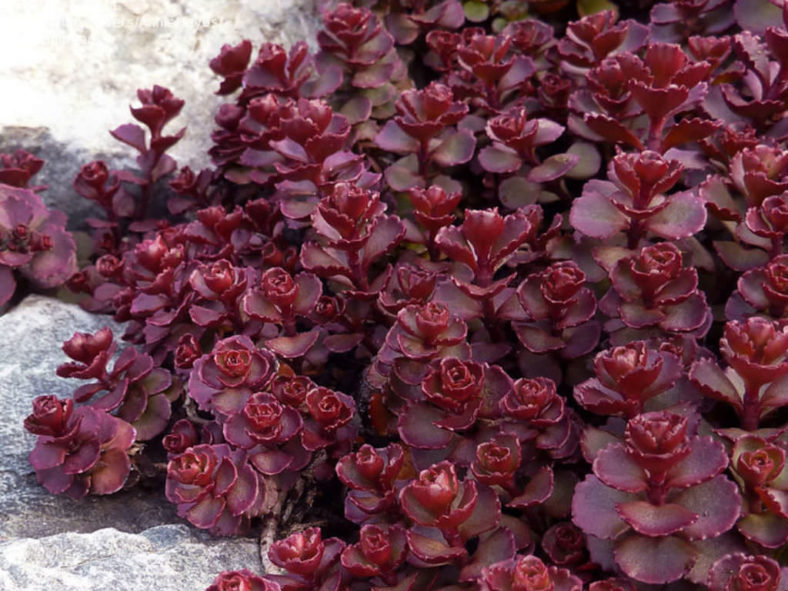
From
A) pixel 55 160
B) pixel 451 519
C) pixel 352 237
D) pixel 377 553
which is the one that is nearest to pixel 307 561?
pixel 377 553

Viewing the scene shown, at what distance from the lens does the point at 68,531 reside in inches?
77.0

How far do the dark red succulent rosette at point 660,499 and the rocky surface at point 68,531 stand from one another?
2.59 feet

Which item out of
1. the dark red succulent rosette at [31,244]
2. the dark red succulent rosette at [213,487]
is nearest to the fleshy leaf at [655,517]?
the dark red succulent rosette at [213,487]

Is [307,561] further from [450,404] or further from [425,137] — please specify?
[425,137]

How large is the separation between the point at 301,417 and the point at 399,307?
325mm

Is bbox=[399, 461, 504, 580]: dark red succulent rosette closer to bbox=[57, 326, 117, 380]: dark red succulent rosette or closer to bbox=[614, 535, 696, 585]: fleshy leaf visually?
bbox=[614, 535, 696, 585]: fleshy leaf

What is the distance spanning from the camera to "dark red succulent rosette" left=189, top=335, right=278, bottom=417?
187 cm

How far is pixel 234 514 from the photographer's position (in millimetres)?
1825

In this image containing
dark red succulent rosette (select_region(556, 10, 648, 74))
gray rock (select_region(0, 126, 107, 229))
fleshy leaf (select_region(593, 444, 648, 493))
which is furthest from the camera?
gray rock (select_region(0, 126, 107, 229))

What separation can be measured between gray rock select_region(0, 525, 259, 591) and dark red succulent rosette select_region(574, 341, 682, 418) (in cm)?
81

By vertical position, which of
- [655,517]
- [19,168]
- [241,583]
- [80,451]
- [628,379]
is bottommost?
[80,451]

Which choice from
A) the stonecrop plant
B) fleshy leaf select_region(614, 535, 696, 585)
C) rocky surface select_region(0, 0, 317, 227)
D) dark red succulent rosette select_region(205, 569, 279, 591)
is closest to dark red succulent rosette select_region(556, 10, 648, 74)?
the stonecrop plant

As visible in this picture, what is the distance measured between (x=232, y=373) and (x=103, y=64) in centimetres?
162

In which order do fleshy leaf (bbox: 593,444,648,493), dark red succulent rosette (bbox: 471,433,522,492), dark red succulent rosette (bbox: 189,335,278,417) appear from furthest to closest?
dark red succulent rosette (bbox: 189,335,278,417) < dark red succulent rosette (bbox: 471,433,522,492) < fleshy leaf (bbox: 593,444,648,493)
